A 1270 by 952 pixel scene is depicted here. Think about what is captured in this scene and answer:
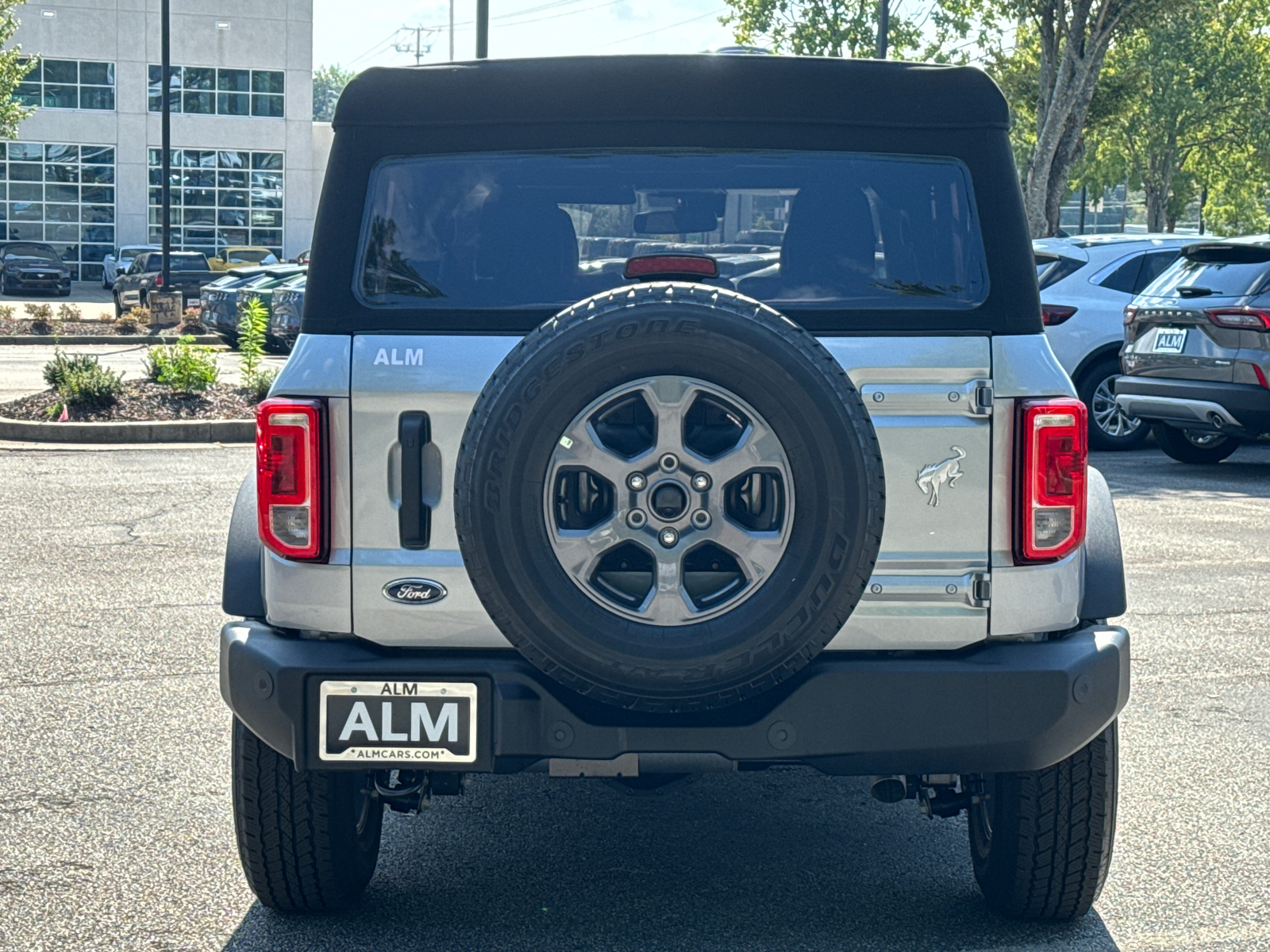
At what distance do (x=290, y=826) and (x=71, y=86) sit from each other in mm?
54324

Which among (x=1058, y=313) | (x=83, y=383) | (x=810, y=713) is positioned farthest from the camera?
(x=83, y=383)

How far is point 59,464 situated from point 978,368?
10562 millimetres

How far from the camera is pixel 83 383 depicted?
1466cm

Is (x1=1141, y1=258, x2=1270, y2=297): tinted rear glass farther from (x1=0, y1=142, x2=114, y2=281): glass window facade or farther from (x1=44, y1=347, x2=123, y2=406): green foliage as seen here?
(x1=0, y1=142, x2=114, y2=281): glass window facade

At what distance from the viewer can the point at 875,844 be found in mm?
4473

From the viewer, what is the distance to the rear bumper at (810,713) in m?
3.32

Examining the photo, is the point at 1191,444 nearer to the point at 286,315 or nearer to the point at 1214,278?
the point at 1214,278

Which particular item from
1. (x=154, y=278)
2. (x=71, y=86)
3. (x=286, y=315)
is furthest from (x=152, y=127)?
(x=286, y=315)

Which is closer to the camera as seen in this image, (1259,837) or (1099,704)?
(1099,704)

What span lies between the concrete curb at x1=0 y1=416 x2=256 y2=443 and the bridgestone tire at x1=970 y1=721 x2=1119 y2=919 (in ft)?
37.5

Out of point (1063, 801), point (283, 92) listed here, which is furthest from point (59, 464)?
point (283, 92)

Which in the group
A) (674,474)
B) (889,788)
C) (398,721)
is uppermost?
(674,474)

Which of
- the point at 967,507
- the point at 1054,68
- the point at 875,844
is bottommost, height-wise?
the point at 875,844

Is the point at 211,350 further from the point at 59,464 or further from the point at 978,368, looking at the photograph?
the point at 978,368
